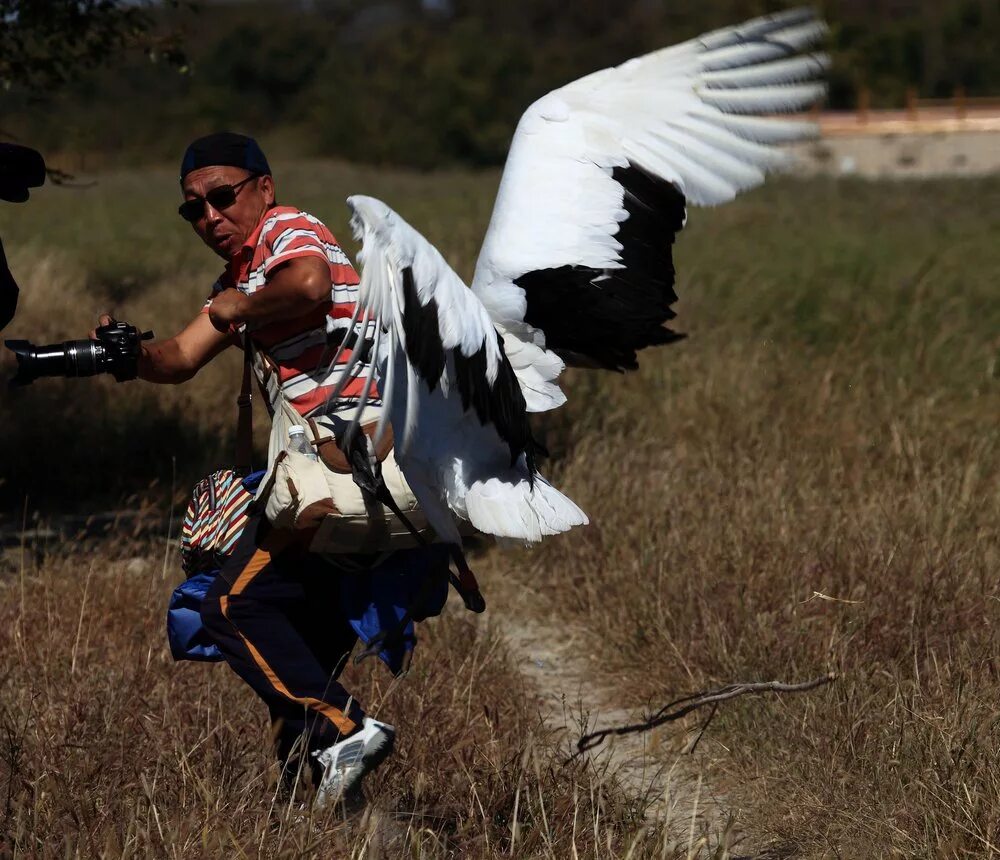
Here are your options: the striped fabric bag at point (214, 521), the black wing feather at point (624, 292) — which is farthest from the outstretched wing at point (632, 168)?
the striped fabric bag at point (214, 521)

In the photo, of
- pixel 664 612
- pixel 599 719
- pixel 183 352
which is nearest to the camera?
pixel 183 352

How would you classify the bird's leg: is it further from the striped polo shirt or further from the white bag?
the striped polo shirt

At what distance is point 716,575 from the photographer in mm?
5219

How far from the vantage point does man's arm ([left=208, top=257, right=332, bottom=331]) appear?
9.71ft

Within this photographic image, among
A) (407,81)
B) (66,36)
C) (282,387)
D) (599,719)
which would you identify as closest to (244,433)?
(282,387)

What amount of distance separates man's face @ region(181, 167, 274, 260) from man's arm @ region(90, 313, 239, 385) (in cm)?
21

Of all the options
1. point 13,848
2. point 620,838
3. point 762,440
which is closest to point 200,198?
point 13,848

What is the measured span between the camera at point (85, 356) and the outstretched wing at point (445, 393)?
1.92 feet

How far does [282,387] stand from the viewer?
3.17 meters

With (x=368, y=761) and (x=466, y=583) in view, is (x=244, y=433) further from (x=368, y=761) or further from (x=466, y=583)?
(x=368, y=761)

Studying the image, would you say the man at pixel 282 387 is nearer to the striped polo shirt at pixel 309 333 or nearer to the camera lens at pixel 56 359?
the striped polo shirt at pixel 309 333

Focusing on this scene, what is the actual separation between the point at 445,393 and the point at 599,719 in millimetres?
2259

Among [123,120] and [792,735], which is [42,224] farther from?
[123,120]

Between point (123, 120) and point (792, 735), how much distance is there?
48.0 metres
